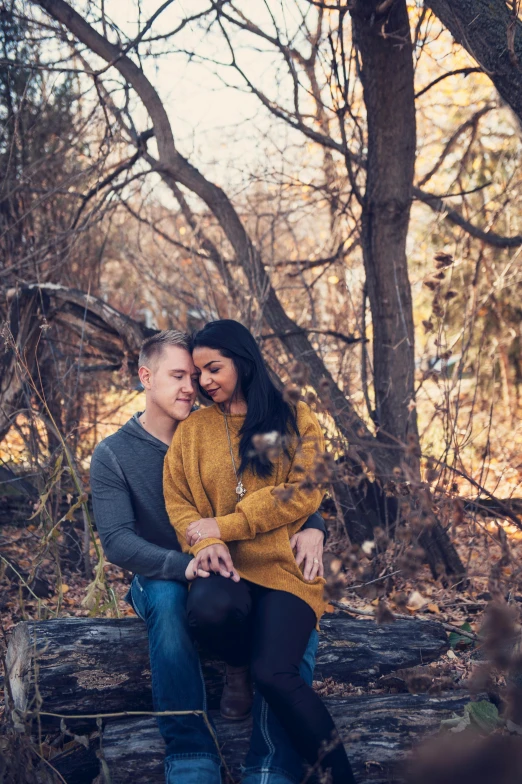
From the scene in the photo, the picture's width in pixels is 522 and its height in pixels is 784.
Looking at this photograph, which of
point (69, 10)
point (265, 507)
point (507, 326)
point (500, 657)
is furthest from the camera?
point (507, 326)

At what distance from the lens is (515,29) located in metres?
3.15

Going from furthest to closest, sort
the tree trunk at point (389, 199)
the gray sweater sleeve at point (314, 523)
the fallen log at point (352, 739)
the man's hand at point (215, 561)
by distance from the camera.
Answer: the tree trunk at point (389, 199) < the gray sweater sleeve at point (314, 523) < the man's hand at point (215, 561) < the fallen log at point (352, 739)

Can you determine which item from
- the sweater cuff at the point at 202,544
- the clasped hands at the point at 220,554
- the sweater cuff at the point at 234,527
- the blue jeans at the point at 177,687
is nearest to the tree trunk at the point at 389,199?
the clasped hands at the point at 220,554

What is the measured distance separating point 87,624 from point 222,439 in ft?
2.84

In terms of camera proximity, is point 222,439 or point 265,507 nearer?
point 265,507

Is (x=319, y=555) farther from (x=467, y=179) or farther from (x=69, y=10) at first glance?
(x=467, y=179)

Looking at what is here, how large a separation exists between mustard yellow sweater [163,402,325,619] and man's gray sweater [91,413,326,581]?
154 millimetres

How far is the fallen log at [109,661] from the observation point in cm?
282

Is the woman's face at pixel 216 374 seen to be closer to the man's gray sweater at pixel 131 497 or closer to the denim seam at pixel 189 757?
the man's gray sweater at pixel 131 497

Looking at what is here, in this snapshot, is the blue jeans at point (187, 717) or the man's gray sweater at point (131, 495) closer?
the blue jeans at point (187, 717)

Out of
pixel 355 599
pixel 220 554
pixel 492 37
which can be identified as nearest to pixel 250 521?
pixel 220 554

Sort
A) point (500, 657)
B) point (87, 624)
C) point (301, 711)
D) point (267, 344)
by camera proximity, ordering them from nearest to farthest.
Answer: point (500, 657) → point (301, 711) → point (87, 624) → point (267, 344)

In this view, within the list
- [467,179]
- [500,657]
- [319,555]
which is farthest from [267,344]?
[467,179]

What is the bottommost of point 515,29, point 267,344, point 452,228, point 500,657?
point 500,657
